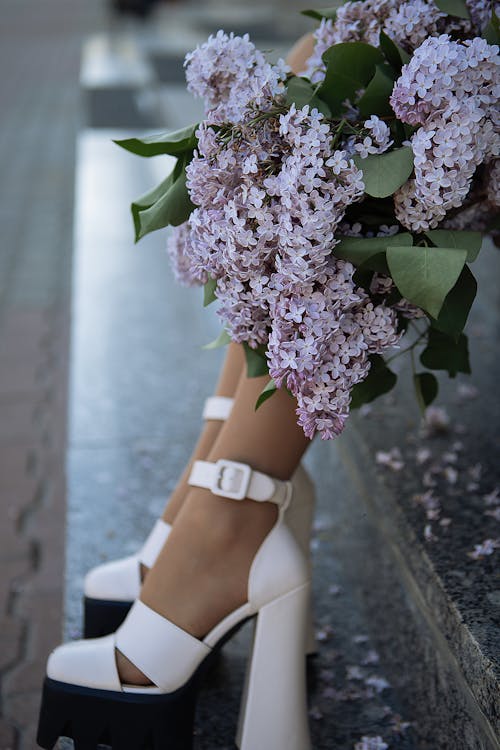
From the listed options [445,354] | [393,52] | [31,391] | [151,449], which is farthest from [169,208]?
[31,391]

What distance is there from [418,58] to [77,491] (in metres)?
1.20

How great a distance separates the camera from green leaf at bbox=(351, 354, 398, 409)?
1.07 meters

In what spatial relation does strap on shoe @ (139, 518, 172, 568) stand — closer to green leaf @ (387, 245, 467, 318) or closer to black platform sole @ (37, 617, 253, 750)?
black platform sole @ (37, 617, 253, 750)

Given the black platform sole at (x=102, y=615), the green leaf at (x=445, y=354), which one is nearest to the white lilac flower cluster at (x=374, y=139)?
the green leaf at (x=445, y=354)

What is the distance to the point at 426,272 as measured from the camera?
0.88m

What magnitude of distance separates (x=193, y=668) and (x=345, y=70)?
716 mm

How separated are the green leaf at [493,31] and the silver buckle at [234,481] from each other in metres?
0.55

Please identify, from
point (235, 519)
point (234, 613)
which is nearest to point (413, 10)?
point (235, 519)

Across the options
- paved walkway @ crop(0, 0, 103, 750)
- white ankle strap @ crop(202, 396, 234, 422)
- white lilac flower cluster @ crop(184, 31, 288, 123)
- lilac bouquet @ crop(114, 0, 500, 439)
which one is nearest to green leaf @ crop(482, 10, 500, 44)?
lilac bouquet @ crop(114, 0, 500, 439)

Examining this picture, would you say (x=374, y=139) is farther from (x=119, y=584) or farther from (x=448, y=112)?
(x=119, y=584)

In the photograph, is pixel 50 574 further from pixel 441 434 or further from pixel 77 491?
pixel 441 434

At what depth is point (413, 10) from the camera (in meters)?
1.06

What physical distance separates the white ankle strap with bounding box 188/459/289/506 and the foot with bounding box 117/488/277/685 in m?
0.02

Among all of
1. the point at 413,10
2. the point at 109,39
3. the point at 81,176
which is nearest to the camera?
the point at 413,10
